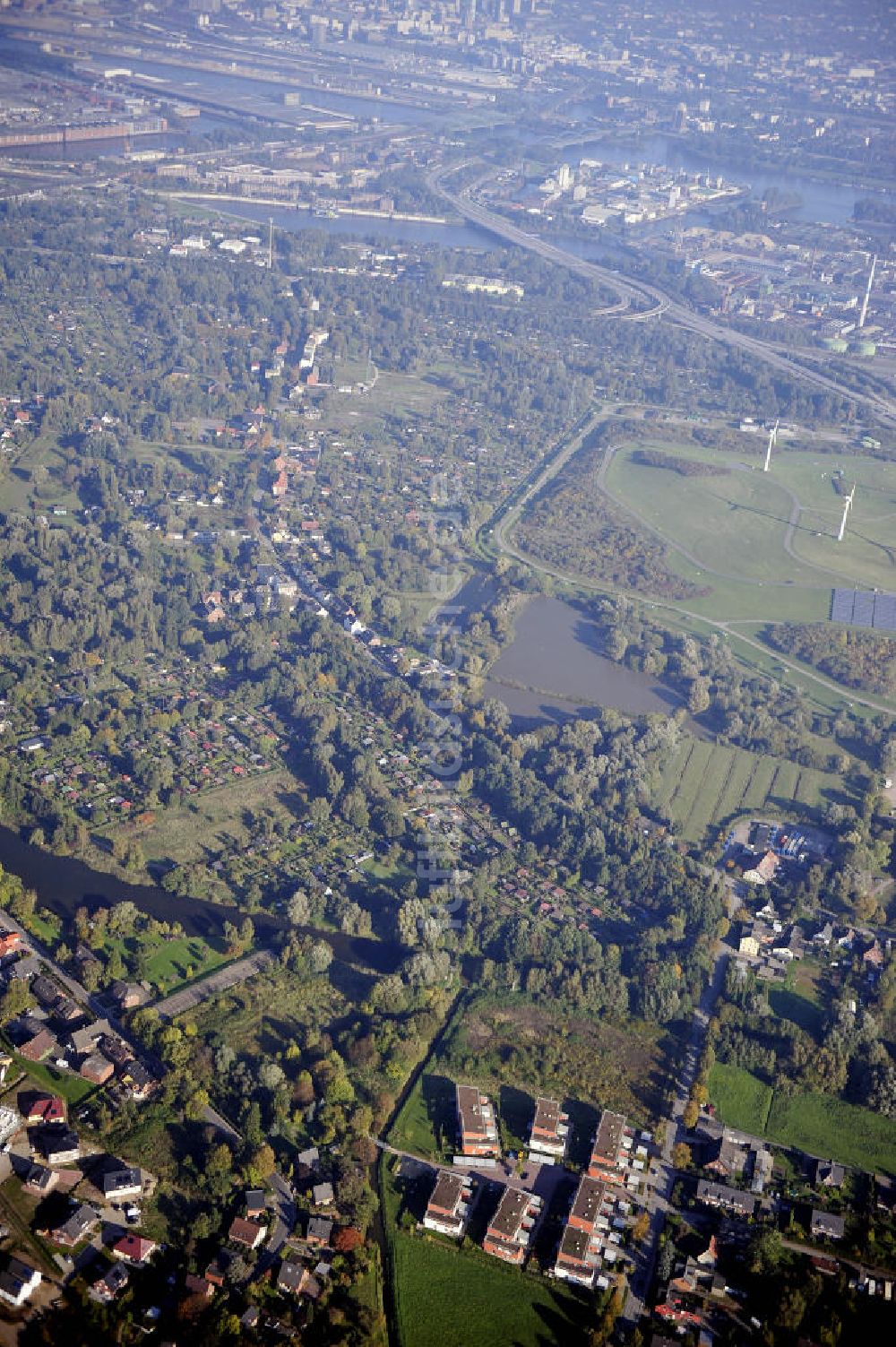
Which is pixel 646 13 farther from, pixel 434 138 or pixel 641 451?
pixel 641 451

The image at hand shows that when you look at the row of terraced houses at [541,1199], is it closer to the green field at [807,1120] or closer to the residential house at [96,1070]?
the green field at [807,1120]

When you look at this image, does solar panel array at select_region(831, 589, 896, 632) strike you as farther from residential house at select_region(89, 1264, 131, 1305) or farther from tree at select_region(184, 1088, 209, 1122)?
residential house at select_region(89, 1264, 131, 1305)

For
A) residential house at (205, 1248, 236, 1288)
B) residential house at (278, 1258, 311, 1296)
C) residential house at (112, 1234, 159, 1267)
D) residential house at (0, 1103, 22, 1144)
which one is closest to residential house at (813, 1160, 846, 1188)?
residential house at (278, 1258, 311, 1296)

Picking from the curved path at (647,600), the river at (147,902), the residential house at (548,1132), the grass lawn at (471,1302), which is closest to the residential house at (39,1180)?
the grass lawn at (471,1302)

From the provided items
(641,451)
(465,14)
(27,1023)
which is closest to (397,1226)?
(27,1023)

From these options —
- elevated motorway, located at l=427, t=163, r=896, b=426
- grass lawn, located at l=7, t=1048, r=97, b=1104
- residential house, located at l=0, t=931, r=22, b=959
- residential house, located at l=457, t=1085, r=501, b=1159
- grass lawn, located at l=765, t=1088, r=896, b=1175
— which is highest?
elevated motorway, located at l=427, t=163, r=896, b=426

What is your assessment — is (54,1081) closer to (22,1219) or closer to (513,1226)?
(22,1219)
